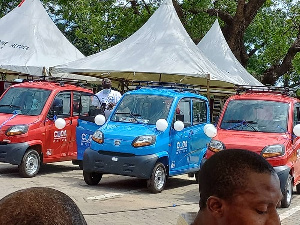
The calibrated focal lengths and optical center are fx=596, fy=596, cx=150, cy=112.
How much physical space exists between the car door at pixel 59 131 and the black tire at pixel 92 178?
4.37 feet

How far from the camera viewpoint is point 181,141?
37.1 ft

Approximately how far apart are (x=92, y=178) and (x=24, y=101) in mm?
2274

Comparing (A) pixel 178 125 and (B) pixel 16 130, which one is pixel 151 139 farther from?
(B) pixel 16 130

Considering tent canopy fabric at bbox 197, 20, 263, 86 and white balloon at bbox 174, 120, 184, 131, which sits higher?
tent canopy fabric at bbox 197, 20, 263, 86

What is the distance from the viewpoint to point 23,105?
12.0m

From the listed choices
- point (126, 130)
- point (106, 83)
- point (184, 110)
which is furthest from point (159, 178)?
point (106, 83)

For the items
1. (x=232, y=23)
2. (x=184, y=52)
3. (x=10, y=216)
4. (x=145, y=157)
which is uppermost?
(x=232, y=23)

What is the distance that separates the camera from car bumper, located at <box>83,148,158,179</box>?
33.8 feet

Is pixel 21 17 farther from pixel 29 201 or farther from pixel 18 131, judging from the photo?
pixel 29 201

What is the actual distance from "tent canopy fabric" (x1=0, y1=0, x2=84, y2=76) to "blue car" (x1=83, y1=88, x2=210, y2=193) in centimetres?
786

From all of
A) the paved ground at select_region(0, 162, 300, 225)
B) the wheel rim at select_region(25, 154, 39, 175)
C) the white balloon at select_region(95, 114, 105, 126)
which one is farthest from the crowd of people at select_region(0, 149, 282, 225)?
the wheel rim at select_region(25, 154, 39, 175)

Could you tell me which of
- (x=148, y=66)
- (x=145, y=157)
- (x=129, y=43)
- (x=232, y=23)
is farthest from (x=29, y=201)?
(x=232, y=23)

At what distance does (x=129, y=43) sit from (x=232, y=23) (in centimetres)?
725

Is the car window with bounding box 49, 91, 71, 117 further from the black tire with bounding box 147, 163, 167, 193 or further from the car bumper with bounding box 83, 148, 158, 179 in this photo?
the black tire with bounding box 147, 163, 167, 193
